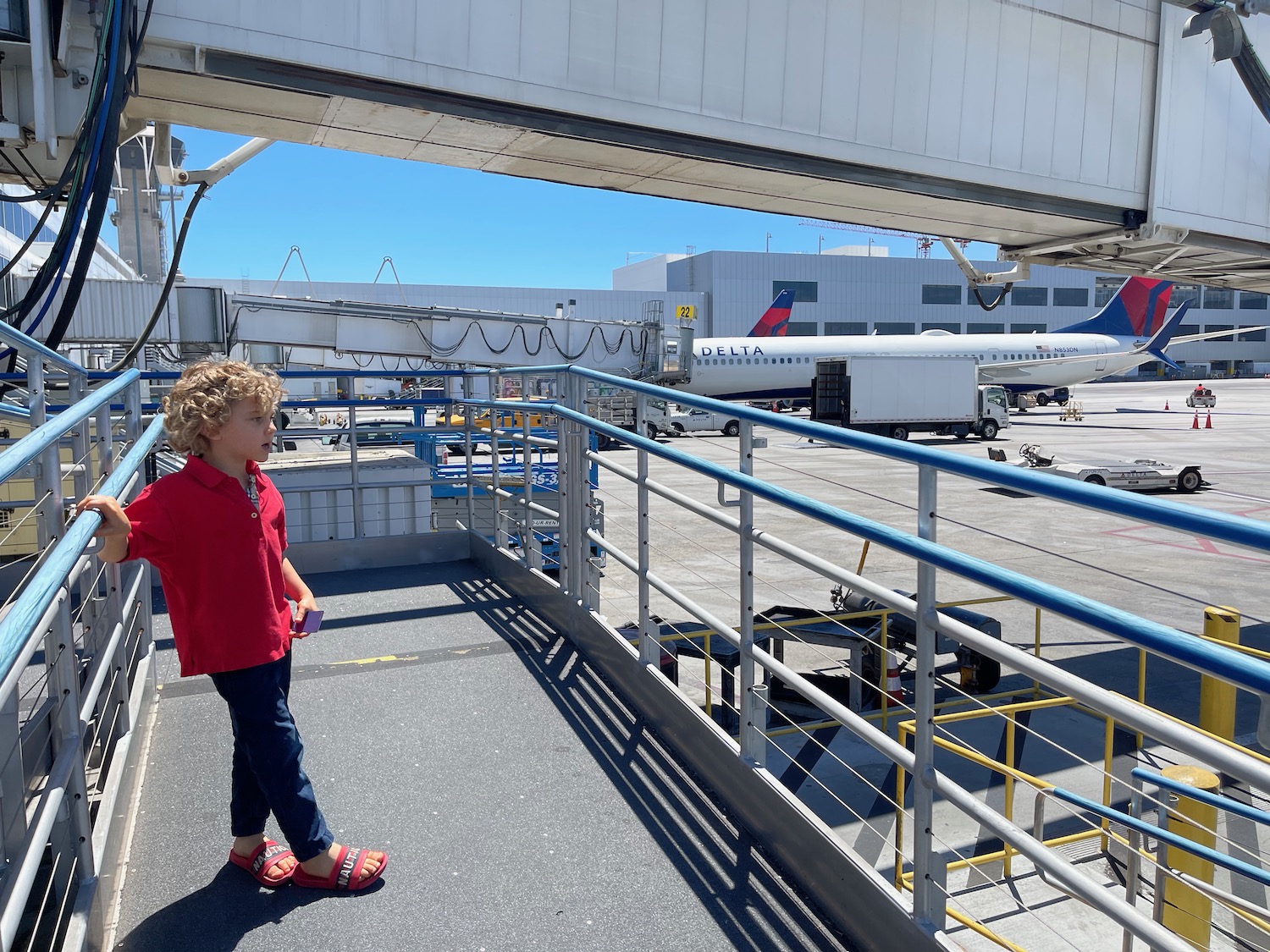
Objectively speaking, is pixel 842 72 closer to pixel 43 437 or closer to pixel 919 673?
pixel 919 673

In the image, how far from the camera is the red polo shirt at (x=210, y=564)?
2350mm

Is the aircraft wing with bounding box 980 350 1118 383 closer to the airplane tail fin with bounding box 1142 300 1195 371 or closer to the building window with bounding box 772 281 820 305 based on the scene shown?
the airplane tail fin with bounding box 1142 300 1195 371

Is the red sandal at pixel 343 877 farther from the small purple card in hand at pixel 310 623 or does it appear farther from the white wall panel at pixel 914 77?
the white wall panel at pixel 914 77

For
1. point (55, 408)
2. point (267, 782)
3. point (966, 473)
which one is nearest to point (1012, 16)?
point (966, 473)

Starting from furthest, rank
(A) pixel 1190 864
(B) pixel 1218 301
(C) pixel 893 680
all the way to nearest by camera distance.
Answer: (B) pixel 1218 301 < (C) pixel 893 680 < (A) pixel 1190 864

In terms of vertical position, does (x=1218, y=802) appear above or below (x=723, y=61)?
below

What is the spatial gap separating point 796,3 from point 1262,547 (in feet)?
17.5

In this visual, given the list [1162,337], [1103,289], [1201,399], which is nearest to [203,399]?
[1162,337]

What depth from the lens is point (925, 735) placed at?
7.28 ft

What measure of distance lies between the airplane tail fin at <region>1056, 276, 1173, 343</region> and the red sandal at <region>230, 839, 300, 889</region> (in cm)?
4666

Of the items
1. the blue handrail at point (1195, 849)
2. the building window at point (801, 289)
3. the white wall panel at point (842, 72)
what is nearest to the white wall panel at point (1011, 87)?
the white wall panel at point (842, 72)

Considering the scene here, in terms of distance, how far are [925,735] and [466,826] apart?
5.33ft

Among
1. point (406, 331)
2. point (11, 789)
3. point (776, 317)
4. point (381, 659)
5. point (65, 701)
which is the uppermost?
point (776, 317)

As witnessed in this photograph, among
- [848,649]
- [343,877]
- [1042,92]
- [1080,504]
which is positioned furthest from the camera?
[848,649]
